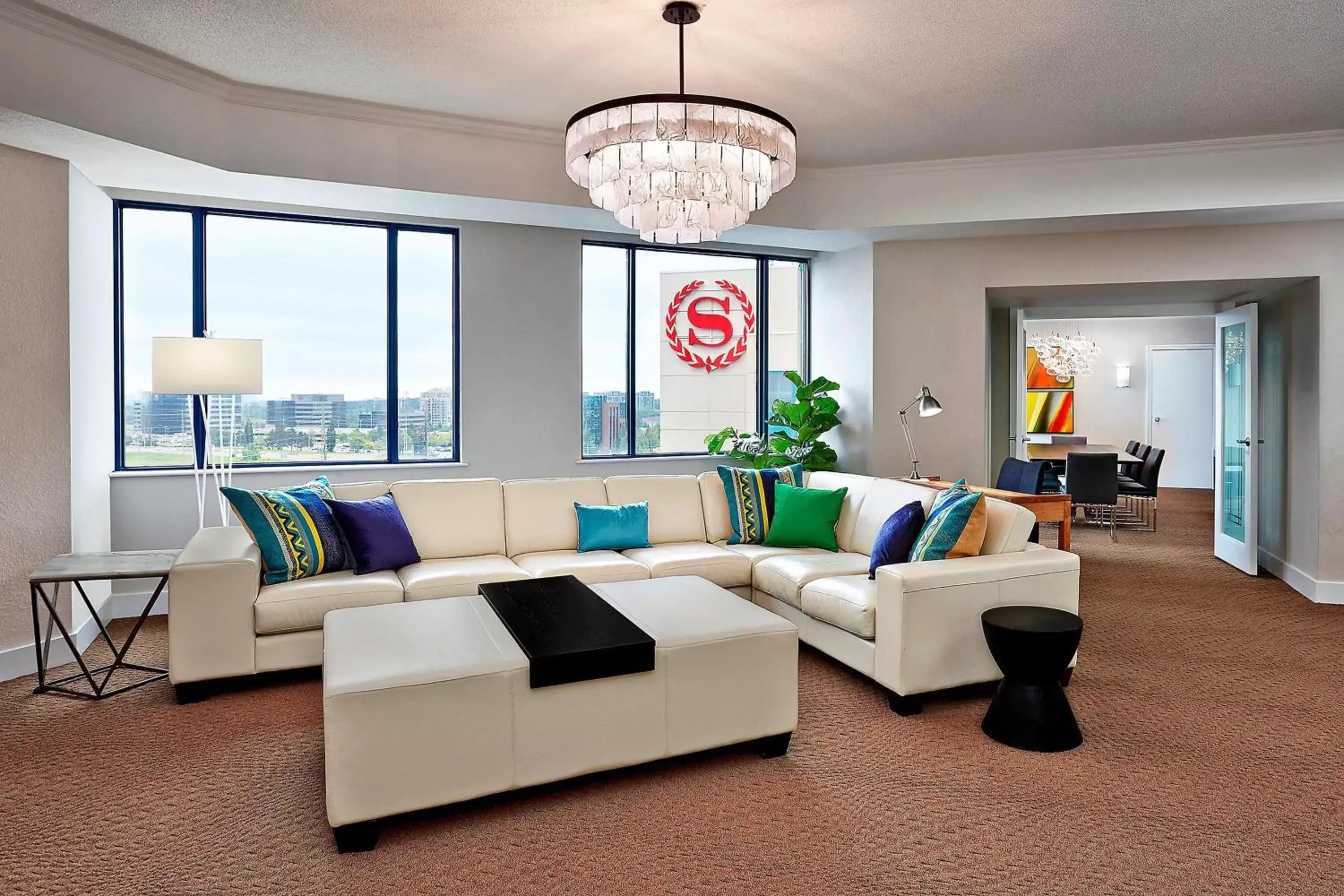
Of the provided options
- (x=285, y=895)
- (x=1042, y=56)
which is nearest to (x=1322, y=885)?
(x=285, y=895)

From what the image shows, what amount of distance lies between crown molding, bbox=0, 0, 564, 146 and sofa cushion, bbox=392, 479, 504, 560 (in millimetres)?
1979

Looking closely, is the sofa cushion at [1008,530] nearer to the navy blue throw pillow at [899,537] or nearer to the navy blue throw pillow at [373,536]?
the navy blue throw pillow at [899,537]

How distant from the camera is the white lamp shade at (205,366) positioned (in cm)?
400

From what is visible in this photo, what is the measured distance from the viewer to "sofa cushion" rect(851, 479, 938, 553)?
406cm

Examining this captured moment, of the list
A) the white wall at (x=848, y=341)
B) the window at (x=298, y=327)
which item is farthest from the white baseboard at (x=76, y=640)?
the white wall at (x=848, y=341)

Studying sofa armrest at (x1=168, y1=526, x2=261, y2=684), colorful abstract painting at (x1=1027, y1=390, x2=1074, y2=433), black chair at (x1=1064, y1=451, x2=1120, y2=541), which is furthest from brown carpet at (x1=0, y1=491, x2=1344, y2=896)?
colorful abstract painting at (x1=1027, y1=390, x2=1074, y2=433)

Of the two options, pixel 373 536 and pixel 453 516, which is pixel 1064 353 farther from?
pixel 373 536

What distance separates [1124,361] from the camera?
1150cm

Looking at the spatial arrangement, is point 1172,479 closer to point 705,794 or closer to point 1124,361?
point 1124,361

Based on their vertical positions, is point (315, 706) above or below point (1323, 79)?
below

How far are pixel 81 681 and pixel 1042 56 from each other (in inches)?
200

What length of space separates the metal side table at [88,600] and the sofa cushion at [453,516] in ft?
3.51

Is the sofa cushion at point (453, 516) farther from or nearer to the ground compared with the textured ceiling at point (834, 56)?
nearer to the ground

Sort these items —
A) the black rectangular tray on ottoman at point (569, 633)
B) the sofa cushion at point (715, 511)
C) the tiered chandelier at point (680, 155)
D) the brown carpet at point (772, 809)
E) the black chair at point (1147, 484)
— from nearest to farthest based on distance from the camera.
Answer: the brown carpet at point (772, 809) → the black rectangular tray on ottoman at point (569, 633) → the tiered chandelier at point (680, 155) → the sofa cushion at point (715, 511) → the black chair at point (1147, 484)
